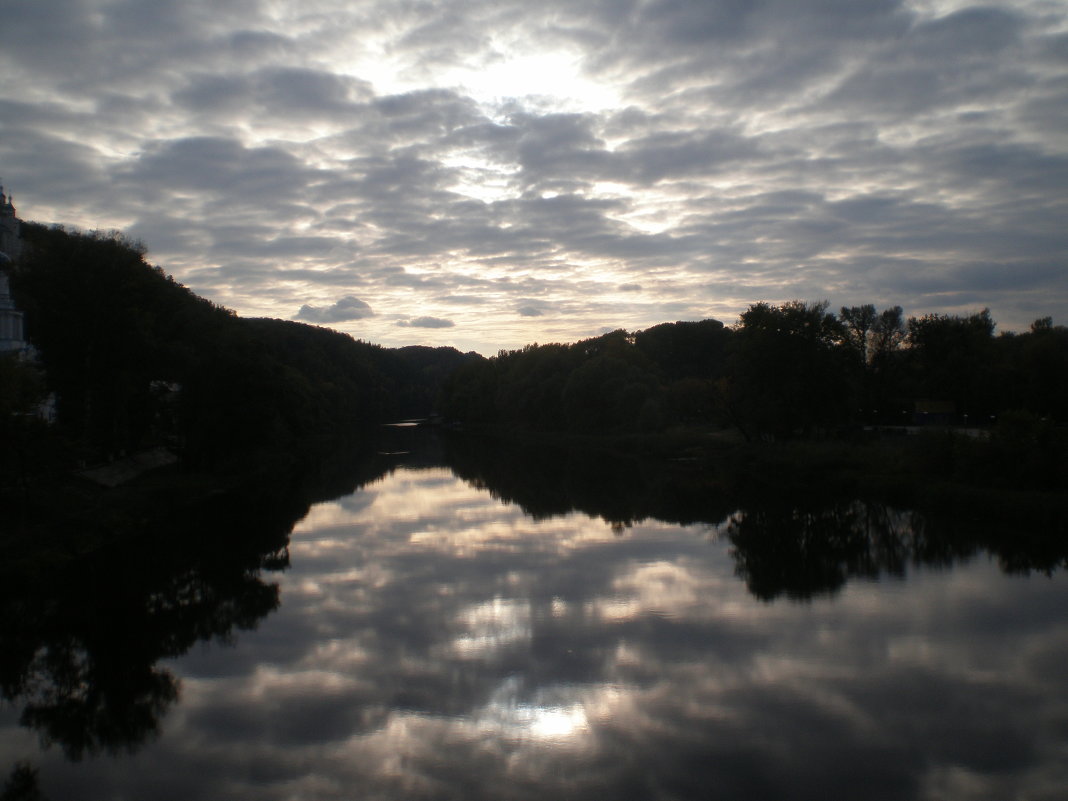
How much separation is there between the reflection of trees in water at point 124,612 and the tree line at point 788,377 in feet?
76.5

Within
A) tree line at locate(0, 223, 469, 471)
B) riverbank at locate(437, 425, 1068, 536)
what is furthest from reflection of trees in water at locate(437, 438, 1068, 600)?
tree line at locate(0, 223, 469, 471)

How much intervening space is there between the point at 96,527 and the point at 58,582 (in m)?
5.16

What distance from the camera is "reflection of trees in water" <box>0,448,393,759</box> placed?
427 inches

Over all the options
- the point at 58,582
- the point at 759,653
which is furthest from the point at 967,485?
the point at 58,582

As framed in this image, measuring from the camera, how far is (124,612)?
15.5 metres


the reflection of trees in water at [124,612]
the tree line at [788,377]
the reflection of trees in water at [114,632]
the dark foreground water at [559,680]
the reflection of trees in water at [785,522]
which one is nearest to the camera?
the dark foreground water at [559,680]

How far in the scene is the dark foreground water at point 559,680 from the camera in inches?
339

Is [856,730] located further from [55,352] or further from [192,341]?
[192,341]

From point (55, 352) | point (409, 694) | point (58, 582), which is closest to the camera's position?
point (409, 694)

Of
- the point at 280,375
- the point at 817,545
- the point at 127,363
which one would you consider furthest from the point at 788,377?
the point at 127,363

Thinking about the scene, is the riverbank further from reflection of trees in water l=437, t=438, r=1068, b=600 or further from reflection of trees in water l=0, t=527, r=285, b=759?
reflection of trees in water l=0, t=527, r=285, b=759

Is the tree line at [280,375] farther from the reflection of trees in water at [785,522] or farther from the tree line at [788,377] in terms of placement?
the reflection of trees in water at [785,522]

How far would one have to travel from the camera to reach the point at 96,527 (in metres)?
22.4

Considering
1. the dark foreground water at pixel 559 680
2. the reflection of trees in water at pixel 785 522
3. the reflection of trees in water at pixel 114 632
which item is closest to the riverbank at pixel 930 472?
the reflection of trees in water at pixel 785 522
